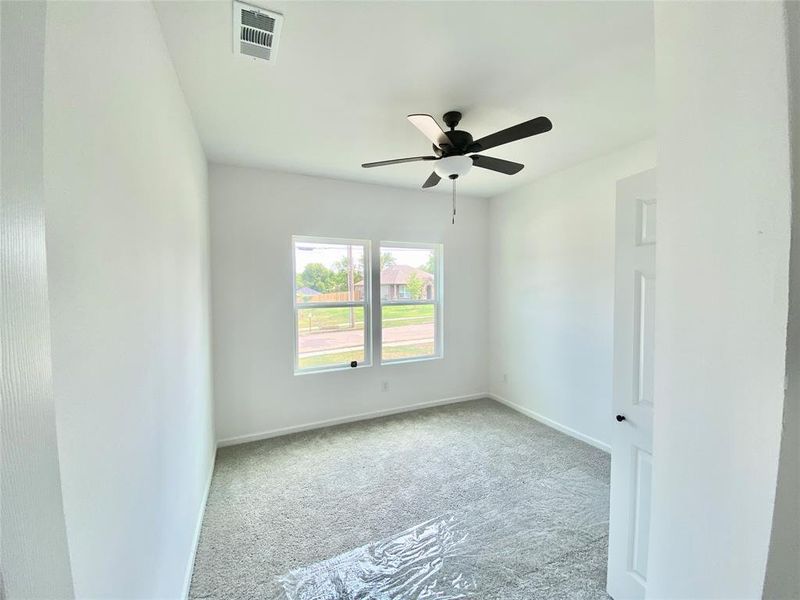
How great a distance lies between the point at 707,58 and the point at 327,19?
4.62 feet

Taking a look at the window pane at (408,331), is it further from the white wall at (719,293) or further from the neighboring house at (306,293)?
the white wall at (719,293)

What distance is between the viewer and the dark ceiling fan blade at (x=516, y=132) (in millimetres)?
1829

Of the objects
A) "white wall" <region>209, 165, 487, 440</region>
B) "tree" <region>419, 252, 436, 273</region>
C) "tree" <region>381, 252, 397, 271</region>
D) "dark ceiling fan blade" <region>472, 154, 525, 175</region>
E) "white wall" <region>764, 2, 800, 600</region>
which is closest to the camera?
"white wall" <region>764, 2, 800, 600</region>

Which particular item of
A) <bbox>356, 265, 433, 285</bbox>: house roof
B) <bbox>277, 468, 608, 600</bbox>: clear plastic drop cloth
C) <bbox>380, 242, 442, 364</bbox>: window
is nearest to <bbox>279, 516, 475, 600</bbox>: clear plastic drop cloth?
<bbox>277, 468, 608, 600</bbox>: clear plastic drop cloth

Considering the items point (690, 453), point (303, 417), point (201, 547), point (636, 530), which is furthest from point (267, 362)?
point (690, 453)

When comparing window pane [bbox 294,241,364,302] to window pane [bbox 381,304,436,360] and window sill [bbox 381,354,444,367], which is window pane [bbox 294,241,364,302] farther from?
window sill [bbox 381,354,444,367]

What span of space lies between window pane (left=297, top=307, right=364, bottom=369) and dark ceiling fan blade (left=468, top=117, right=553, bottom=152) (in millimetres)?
2334

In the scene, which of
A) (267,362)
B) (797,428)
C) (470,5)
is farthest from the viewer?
(267,362)

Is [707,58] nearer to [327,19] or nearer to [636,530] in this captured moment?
[327,19]

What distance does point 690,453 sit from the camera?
0.81 m

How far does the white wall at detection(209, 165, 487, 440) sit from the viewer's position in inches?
130

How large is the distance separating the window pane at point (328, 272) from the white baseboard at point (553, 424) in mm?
2299

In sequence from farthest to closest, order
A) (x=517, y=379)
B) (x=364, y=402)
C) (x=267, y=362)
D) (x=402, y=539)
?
(x=517, y=379)
(x=364, y=402)
(x=267, y=362)
(x=402, y=539)

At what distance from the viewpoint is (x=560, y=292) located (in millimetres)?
3639
